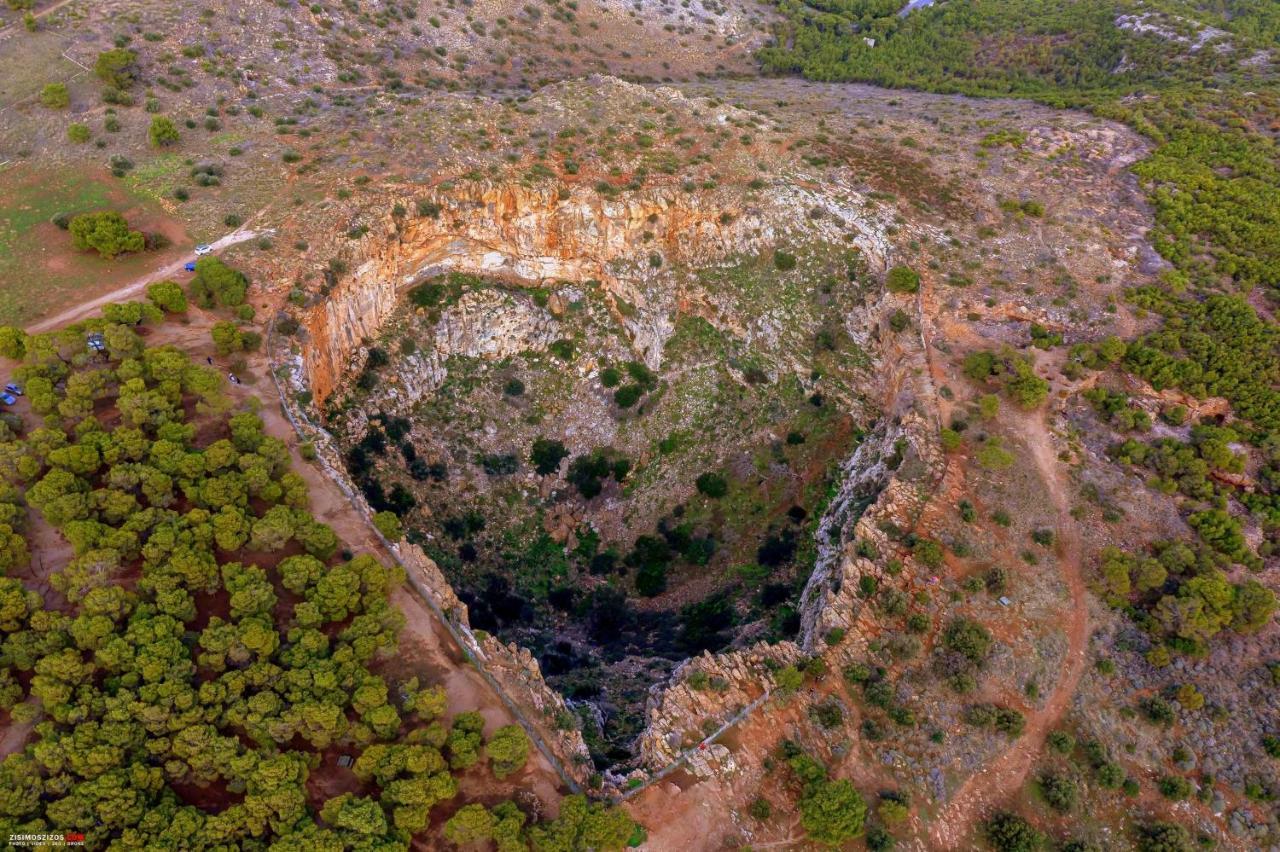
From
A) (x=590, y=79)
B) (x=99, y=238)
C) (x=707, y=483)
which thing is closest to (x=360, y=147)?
(x=99, y=238)

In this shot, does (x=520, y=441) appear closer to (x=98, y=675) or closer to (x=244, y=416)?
(x=244, y=416)

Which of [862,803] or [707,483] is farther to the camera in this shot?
[707,483]

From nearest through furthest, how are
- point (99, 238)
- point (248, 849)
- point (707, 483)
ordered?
1. point (248, 849)
2. point (99, 238)
3. point (707, 483)

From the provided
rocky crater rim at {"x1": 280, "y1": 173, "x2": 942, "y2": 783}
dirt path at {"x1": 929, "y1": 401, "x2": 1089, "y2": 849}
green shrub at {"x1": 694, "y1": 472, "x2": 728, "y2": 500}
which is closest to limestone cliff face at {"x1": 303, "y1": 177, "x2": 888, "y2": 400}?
rocky crater rim at {"x1": 280, "y1": 173, "x2": 942, "y2": 783}

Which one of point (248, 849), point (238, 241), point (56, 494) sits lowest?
point (248, 849)

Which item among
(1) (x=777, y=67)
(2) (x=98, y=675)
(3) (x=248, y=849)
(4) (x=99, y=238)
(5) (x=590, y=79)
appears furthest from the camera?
(1) (x=777, y=67)

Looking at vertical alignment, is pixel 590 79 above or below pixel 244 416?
above

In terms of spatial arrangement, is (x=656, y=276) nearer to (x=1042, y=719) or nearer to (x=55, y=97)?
(x=1042, y=719)

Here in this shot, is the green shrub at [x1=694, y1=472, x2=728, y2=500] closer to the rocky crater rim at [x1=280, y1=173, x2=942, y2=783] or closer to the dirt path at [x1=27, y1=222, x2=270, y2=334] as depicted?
the rocky crater rim at [x1=280, y1=173, x2=942, y2=783]
